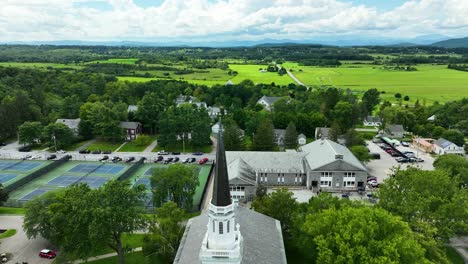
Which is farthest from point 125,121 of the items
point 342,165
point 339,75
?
point 339,75

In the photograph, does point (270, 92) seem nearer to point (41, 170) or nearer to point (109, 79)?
point (109, 79)

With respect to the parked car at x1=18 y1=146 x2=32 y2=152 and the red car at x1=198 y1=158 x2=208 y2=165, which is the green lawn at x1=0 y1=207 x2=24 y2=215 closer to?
the red car at x1=198 y1=158 x2=208 y2=165

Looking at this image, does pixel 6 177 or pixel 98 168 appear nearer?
pixel 6 177

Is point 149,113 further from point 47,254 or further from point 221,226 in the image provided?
point 221,226

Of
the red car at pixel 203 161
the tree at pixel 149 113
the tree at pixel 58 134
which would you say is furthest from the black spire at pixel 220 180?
the tree at pixel 149 113

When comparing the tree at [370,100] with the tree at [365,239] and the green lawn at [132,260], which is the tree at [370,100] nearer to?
the tree at [365,239]

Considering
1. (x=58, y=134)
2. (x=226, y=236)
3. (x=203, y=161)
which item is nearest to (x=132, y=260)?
(x=226, y=236)
